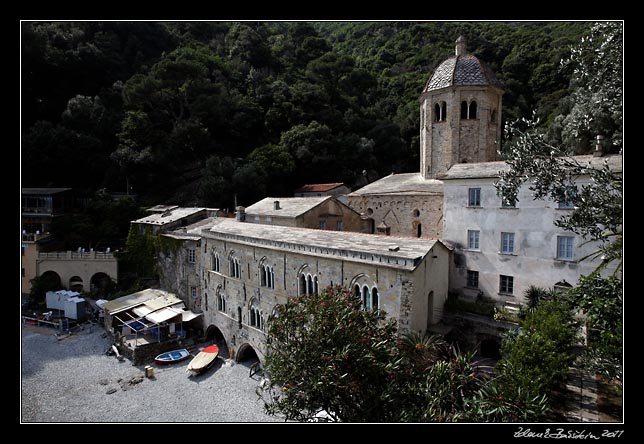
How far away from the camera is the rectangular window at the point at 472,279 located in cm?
2302

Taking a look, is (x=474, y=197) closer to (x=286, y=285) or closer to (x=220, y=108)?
(x=286, y=285)

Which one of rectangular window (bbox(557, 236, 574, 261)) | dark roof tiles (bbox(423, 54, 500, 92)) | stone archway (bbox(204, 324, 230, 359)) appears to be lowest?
stone archway (bbox(204, 324, 230, 359))

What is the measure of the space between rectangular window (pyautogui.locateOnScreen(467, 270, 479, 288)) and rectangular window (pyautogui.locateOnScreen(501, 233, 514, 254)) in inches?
84.6

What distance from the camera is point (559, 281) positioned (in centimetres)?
2016

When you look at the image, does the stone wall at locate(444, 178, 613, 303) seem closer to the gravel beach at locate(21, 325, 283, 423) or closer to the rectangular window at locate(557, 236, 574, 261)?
the rectangular window at locate(557, 236, 574, 261)

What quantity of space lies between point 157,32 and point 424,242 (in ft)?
247

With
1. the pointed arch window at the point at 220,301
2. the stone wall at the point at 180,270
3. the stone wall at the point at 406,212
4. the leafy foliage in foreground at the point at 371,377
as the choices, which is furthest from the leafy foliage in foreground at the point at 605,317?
the stone wall at the point at 180,270

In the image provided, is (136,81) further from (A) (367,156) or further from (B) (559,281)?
(B) (559,281)

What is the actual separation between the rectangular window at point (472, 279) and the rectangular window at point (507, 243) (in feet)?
7.05

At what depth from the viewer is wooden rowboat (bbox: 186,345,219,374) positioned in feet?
80.8

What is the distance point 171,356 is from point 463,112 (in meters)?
28.5

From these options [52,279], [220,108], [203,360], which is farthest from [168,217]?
[220,108]

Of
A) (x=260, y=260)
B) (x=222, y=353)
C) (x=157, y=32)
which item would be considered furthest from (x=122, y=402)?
(x=157, y=32)

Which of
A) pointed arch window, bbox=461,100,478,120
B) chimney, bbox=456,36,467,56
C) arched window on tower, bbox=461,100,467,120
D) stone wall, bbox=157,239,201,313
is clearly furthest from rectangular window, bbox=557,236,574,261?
stone wall, bbox=157,239,201,313
